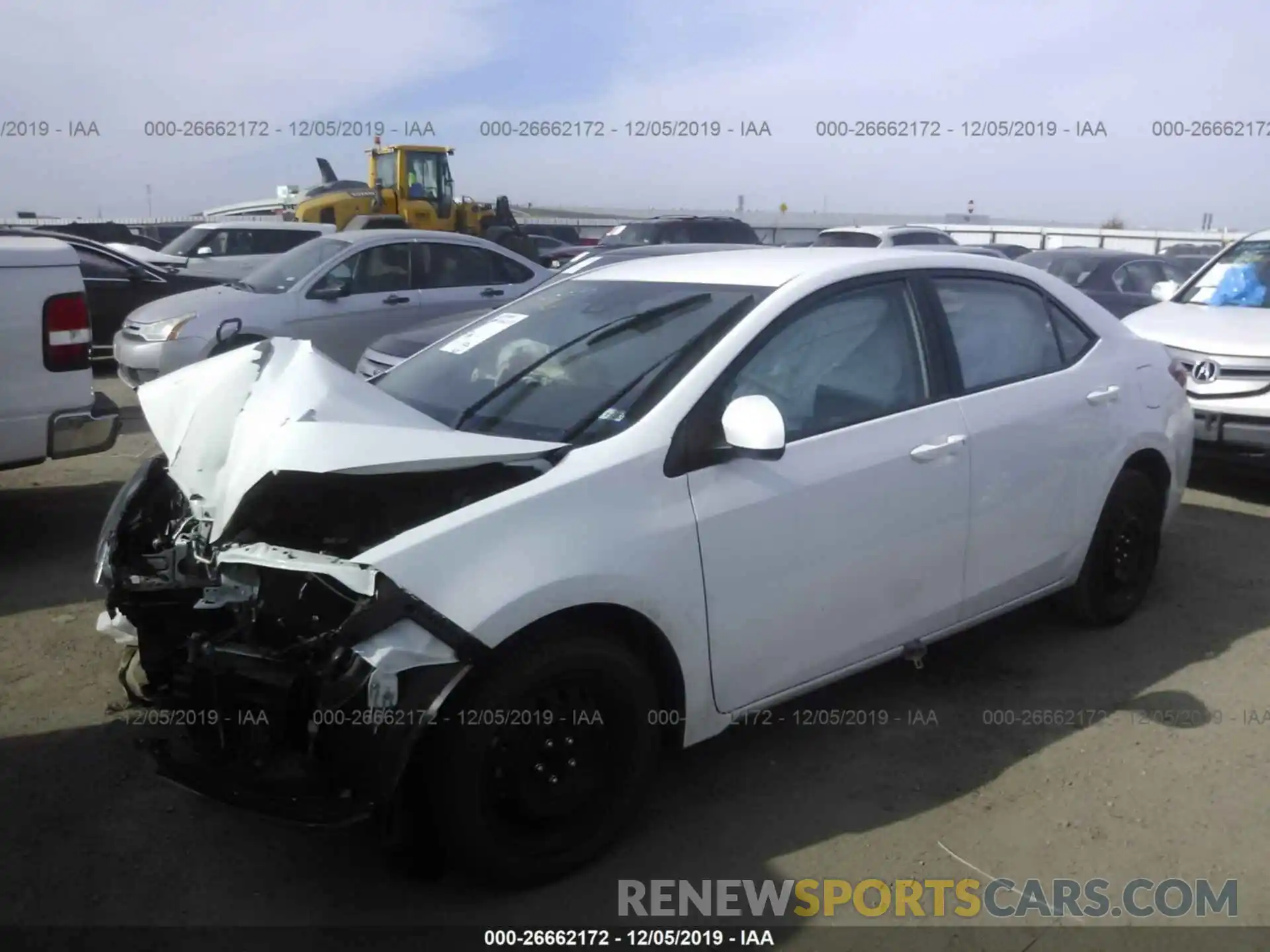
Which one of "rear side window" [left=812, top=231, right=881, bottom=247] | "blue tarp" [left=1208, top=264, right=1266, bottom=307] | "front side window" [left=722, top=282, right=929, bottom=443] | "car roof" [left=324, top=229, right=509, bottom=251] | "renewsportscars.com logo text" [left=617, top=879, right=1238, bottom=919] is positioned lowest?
Result: "renewsportscars.com logo text" [left=617, top=879, right=1238, bottom=919]

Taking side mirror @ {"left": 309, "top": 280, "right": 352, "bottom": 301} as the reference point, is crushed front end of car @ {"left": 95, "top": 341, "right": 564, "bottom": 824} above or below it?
below

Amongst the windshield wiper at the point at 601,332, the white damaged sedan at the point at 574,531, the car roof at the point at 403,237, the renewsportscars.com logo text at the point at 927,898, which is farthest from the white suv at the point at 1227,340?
the car roof at the point at 403,237

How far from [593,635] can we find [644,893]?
73cm

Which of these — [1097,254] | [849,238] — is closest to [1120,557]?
[1097,254]

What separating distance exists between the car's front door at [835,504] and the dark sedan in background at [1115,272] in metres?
8.14

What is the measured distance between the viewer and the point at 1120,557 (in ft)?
15.7

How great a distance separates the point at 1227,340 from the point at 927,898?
535cm

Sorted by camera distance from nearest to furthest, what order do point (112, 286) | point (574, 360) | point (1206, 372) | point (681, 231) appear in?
point (574, 360)
point (1206, 372)
point (112, 286)
point (681, 231)

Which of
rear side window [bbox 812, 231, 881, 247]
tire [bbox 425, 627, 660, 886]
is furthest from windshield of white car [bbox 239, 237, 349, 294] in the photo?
rear side window [bbox 812, 231, 881, 247]

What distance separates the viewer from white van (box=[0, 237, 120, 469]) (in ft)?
17.7

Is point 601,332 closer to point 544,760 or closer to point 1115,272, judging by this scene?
point 544,760

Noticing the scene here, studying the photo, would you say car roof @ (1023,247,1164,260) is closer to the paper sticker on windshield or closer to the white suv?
the white suv


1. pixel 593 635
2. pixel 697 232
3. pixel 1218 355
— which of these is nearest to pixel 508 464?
pixel 593 635

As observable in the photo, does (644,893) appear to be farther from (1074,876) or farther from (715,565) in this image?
(1074,876)
